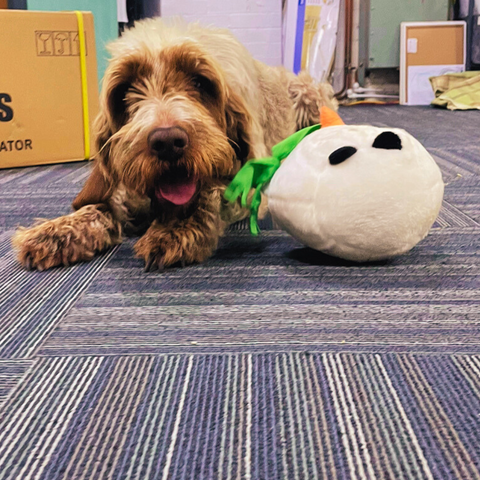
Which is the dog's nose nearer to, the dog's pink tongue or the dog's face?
the dog's face

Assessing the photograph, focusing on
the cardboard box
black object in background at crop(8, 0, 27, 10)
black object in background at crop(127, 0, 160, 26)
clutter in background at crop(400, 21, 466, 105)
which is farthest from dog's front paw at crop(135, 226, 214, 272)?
clutter in background at crop(400, 21, 466, 105)

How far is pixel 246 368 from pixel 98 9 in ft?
11.1

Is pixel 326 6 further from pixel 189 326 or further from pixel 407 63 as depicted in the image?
pixel 189 326

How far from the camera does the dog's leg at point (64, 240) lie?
131cm

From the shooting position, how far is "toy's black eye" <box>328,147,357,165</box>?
1.14m

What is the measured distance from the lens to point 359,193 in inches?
43.6

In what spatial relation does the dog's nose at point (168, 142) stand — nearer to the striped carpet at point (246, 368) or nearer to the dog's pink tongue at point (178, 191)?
the dog's pink tongue at point (178, 191)

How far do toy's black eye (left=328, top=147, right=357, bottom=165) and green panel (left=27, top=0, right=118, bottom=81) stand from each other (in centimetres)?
251

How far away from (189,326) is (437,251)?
2.38ft

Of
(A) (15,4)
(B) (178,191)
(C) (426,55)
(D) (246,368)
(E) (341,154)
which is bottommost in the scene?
(D) (246,368)

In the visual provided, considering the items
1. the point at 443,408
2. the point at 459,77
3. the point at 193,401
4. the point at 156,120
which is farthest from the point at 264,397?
the point at 459,77

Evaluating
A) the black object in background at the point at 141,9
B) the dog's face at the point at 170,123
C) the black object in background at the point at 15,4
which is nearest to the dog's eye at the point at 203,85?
the dog's face at the point at 170,123

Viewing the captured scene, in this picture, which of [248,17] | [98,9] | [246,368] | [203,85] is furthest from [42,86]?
[248,17]

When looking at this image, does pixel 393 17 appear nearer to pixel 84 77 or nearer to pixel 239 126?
pixel 84 77
